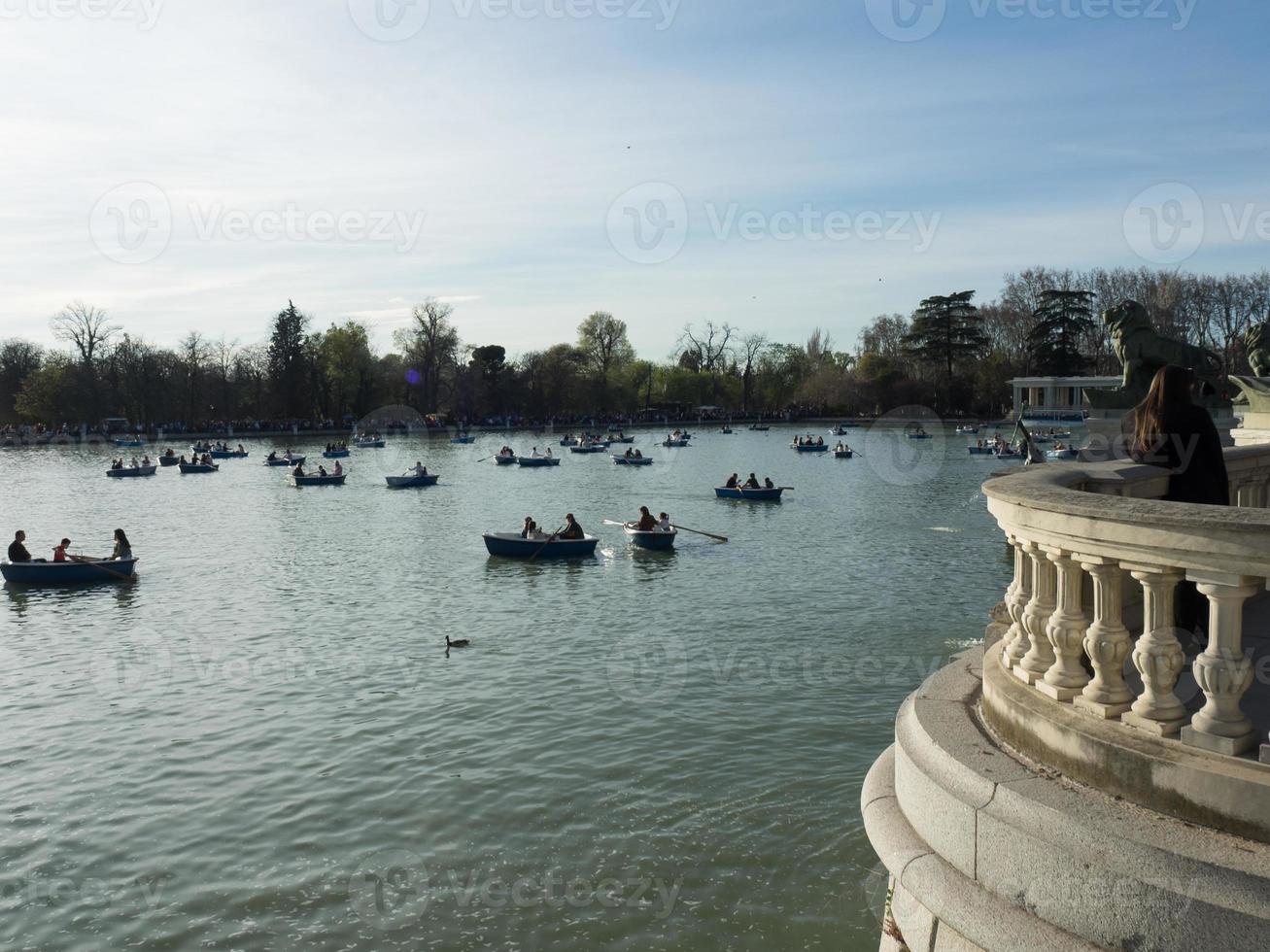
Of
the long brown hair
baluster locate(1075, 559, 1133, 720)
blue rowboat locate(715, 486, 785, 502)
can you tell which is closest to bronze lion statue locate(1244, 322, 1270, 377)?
the long brown hair

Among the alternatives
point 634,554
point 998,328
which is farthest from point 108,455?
point 998,328

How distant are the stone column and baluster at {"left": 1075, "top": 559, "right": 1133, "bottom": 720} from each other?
14 centimetres

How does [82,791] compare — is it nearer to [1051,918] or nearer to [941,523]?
[1051,918]

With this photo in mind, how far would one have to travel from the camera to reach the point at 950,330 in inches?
4813

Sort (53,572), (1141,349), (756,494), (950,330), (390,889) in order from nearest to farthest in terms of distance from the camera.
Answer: (390,889) → (1141,349) → (53,572) → (756,494) → (950,330)

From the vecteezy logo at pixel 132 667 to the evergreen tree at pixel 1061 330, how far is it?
104803 millimetres

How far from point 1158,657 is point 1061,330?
116 metres

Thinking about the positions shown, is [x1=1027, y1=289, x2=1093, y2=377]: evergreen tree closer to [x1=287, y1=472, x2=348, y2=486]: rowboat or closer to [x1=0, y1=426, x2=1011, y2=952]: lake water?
[x1=287, y1=472, x2=348, y2=486]: rowboat

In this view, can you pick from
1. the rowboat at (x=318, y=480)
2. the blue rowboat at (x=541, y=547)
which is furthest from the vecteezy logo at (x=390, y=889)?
the rowboat at (x=318, y=480)

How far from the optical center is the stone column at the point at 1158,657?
4184 mm

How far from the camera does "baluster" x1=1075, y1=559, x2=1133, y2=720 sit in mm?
4445

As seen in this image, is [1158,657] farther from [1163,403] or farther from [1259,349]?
[1259,349]

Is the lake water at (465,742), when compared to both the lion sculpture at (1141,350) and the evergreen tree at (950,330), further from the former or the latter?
the evergreen tree at (950,330)

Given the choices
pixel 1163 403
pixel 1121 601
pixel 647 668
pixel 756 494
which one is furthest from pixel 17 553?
pixel 756 494
